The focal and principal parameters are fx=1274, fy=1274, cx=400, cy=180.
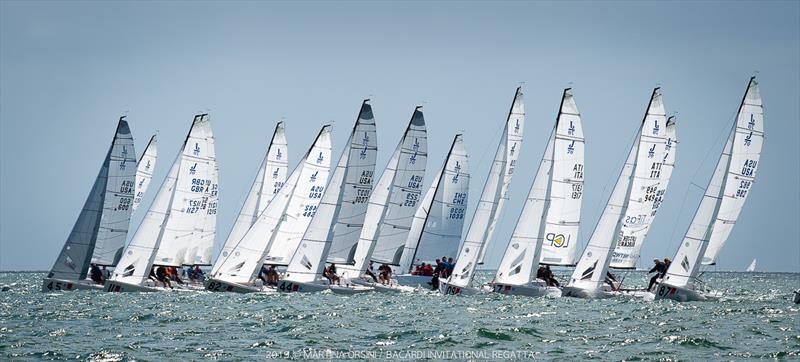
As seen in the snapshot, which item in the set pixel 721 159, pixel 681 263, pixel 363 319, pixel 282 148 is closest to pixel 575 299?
pixel 681 263

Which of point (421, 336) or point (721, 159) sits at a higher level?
point (721, 159)

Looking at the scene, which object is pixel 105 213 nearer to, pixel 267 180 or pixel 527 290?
pixel 267 180

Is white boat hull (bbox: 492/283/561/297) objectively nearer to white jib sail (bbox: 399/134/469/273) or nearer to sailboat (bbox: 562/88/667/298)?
sailboat (bbox: 562/88/667/298)

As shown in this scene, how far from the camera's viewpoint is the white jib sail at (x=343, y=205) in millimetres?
43625

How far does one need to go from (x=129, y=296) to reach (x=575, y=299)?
47.1 ft

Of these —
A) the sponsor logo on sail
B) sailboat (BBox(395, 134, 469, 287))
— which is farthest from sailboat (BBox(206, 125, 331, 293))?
the sponsor logo on sail

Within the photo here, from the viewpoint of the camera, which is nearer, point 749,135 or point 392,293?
point 749,135

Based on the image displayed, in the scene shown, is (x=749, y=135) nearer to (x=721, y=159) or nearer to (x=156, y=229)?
(x=721, y=159)

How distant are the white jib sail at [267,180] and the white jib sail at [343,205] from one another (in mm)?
8236

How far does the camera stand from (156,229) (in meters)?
43.5

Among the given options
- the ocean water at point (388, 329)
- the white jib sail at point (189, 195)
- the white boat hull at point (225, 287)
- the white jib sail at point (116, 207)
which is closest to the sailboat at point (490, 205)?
the ocean water at point (388, 329)

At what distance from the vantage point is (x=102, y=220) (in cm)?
4578

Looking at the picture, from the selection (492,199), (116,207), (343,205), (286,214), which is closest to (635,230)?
(492,199)

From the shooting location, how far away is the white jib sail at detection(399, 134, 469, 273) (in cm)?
5125
